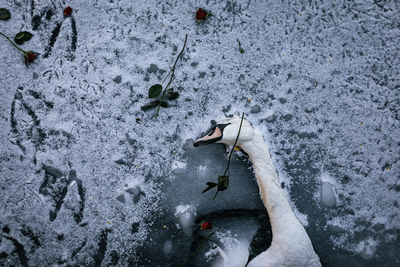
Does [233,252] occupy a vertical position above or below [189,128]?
below

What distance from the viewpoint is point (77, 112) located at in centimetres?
120

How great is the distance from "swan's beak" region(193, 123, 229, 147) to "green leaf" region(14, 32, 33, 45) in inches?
34.5

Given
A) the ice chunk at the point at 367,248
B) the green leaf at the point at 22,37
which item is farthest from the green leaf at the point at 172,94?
the ice chunk at the point at 367,248

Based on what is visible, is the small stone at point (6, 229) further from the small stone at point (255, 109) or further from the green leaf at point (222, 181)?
the small stone at point (255, 109)

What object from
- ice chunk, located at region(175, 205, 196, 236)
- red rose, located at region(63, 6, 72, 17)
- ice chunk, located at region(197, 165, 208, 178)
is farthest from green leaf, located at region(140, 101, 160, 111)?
red rose, located at region(63, 6, 72, 17)

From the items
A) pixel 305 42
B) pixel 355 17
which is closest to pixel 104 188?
pixel 305 42

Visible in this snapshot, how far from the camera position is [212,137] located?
1126 millimetres

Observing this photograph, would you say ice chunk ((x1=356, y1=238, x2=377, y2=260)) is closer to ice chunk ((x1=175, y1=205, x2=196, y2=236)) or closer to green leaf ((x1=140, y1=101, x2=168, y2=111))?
ice chunk ((x1=175, y1=205, x2=196, y2=236))

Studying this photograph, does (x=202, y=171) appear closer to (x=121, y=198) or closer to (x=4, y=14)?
→ (x=121, y=198)

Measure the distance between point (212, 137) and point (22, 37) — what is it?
944 mm

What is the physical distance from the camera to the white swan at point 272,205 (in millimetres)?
1006

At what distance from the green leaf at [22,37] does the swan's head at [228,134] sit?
88 centimetres

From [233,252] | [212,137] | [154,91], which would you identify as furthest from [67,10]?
[233,252]

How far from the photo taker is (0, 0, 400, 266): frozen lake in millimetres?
1130
